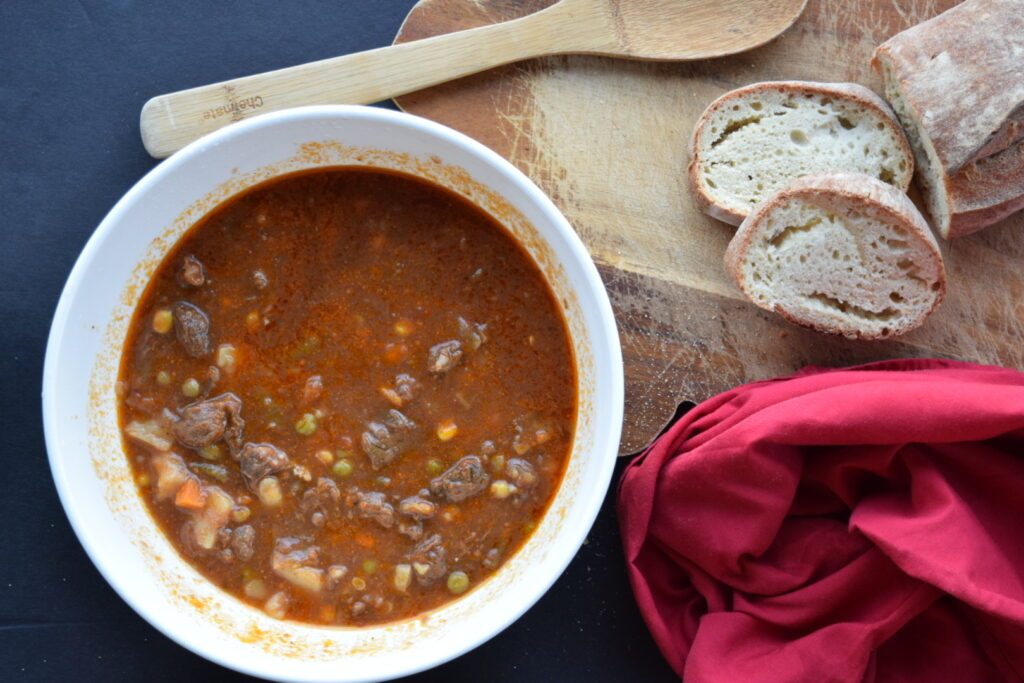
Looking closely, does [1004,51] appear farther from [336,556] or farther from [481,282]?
[336,556]

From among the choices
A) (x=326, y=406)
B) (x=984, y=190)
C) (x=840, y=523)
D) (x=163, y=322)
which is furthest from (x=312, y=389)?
(x=984, y=190)

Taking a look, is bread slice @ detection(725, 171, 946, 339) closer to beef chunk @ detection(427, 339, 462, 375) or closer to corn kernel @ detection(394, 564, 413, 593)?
beef chunk @ detection(427, 339, 462, 375)

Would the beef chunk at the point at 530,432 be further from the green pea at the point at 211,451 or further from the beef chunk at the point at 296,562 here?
the green pea at the point at 211,451

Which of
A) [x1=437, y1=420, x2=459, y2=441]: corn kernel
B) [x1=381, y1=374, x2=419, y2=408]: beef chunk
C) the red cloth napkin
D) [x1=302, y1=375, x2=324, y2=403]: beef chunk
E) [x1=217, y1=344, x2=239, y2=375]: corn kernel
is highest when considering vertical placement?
[x1=217, y1=344, x2=239, y2=375]: corn kernel

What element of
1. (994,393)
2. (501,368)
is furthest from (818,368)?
(501,368)

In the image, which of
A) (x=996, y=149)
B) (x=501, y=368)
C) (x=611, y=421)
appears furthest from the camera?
(x=996, y=149)

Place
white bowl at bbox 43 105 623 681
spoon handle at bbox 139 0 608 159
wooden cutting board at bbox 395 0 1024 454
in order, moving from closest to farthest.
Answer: white bowl at bbox 43 105 623 681
spoon handle at bbox 139 0 608 159
wooden cutting board at bbox 395 0 1024 454

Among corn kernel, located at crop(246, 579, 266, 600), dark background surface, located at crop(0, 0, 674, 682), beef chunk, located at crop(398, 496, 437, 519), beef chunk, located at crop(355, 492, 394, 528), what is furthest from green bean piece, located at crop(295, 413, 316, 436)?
dark background surface, located at crop(0, 0, 674, 682)

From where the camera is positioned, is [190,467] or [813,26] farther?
[813,26]

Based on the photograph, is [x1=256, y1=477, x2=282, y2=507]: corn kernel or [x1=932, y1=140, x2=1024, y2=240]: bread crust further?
[x1=932, y1=140, x2=1024, y2=240]: bread crust
